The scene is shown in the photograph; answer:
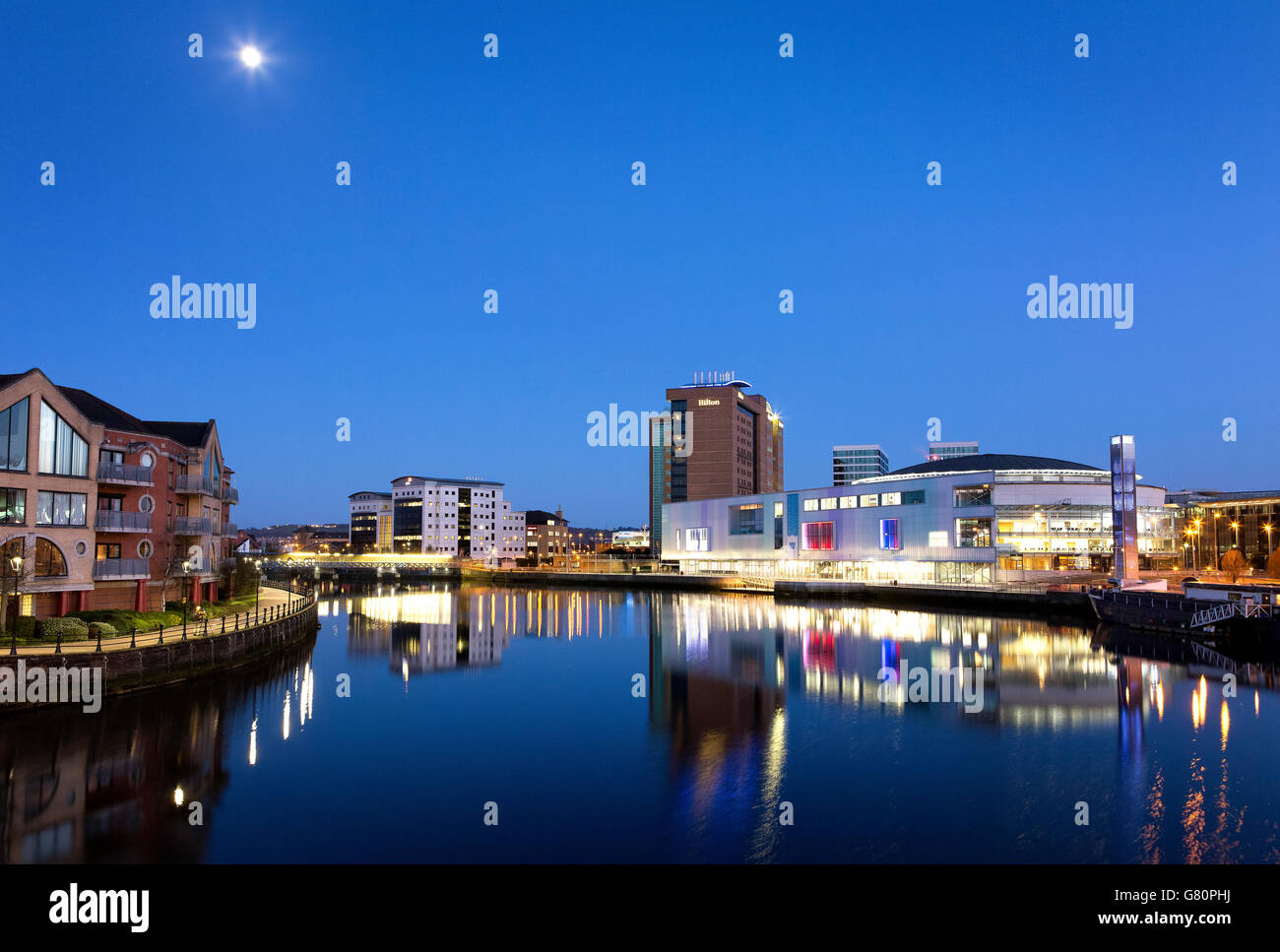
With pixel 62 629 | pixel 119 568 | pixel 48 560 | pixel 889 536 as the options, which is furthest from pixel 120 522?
pixel 889 536

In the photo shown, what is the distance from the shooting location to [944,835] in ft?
54.9

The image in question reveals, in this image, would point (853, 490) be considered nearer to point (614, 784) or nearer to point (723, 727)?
point (723, 727)

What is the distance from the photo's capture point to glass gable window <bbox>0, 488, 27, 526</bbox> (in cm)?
2933

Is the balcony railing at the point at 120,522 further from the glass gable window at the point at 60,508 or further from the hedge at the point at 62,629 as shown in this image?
the hedge at the point at 62,629

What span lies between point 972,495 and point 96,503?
75.4 meters

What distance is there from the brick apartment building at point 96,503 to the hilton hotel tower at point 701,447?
359 ft

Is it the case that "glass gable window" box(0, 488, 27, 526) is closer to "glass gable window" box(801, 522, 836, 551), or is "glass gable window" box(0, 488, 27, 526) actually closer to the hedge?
the hedge

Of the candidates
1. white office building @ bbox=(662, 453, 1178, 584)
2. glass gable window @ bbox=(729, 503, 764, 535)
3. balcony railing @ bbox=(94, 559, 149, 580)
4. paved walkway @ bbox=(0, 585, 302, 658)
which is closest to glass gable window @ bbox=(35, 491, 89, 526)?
balcony railing @ bbox=(94, 559, 149, 580)

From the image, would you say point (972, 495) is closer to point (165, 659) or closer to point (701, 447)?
point (165, 659)

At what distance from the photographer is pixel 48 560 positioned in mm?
30859
